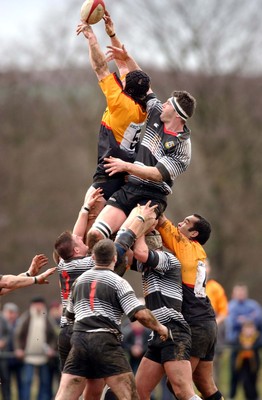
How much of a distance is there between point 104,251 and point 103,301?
49cm

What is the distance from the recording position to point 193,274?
36.6 feet

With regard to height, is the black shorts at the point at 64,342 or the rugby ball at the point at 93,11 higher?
the rugby ball at the point at 93,11

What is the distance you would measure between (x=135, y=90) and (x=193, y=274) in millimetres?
2102

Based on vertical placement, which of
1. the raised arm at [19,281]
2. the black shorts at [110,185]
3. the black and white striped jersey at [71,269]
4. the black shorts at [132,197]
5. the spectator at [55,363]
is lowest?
the black and white striped jersey at [71,269]

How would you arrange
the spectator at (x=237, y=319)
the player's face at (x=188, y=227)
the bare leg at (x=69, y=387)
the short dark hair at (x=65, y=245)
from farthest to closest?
the spectator at (x=237, y=319) < the player's face at (x=188, y=227) < the short dark hair at (x=65, y=245) < the bare leg at (x=69, y=387)

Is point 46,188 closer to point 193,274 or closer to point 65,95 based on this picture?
point 65,95

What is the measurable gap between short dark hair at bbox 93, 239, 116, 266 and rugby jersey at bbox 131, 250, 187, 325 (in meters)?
0.87

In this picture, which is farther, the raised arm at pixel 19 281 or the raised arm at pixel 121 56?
the raised arm at pixel 19 281

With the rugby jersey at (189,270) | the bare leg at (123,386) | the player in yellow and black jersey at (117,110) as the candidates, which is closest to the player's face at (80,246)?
the player in yellow and black jersey at (117,110)

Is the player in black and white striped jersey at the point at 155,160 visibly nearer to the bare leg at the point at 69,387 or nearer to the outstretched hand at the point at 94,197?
the outstretched hand at the point at 94,197

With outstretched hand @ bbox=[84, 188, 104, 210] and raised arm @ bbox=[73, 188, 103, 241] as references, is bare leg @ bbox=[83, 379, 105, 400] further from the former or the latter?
outstretched hand @ bbox=[84, 188, 104, 210]

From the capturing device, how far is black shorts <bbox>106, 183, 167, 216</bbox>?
10.7m

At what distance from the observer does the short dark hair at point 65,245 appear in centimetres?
1079

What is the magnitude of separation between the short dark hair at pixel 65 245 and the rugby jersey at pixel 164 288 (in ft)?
2.41
